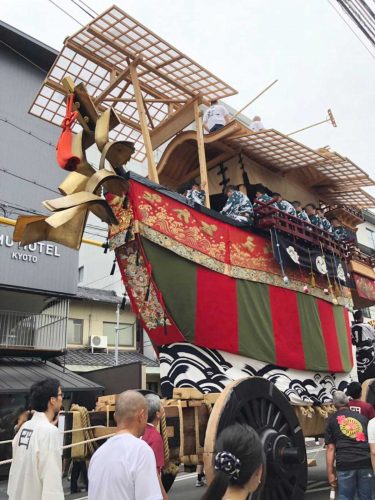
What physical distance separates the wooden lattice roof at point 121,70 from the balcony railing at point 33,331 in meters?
7.68

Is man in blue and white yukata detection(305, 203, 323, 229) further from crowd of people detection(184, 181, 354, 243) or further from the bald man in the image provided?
the bald man

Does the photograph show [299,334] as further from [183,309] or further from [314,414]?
[183,309]

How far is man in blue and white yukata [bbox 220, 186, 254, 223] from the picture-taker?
18.8 ft

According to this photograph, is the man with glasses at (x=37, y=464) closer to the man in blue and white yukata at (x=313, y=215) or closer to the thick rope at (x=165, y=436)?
the thick rope at (x=165, y=436)

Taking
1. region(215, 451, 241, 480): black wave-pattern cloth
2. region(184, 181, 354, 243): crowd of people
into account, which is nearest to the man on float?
region(184, 181, 354, 243): crowd of people

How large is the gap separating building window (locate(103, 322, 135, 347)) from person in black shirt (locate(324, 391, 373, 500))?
1351 centimetres

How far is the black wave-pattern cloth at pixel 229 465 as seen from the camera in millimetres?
1801

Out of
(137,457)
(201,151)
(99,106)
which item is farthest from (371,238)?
(137,457)

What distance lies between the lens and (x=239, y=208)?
5.80 metres

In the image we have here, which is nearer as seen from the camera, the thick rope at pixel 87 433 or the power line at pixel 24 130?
the thick rope at pixel 87 433

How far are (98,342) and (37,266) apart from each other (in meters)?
4.49

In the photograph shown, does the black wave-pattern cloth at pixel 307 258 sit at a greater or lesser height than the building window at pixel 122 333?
lesser

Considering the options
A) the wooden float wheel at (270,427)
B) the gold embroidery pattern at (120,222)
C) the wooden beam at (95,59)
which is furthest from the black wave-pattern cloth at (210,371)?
the wooden beam at (95,59)

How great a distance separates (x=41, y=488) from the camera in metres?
2.71
